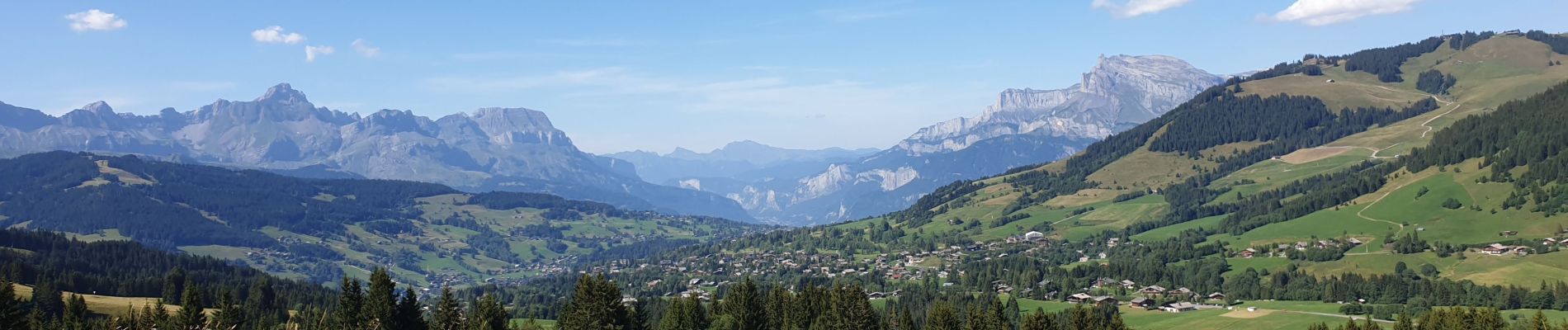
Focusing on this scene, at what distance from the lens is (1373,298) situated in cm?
14750

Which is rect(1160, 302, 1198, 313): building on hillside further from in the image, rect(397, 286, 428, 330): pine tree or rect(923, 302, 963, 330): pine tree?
rect(397, 286, 428, 330): pine tree

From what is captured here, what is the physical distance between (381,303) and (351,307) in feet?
18.0

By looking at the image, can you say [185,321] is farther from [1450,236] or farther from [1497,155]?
[1497,155]

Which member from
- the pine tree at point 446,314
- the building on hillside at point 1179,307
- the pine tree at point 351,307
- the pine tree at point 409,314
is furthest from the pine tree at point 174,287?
the building on hillside at point 1179,307

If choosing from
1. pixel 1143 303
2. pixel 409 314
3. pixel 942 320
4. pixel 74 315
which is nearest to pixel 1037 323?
pixel 942 320

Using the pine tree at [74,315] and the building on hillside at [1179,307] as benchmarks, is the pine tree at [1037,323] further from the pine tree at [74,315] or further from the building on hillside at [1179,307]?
the pine tree at [74,315]

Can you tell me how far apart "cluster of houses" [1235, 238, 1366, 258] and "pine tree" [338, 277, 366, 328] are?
149m

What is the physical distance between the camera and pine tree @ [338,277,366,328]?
8994 cm

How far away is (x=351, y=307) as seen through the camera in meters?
90.9

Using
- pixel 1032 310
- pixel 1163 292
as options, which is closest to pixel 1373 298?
pixel 1163 292

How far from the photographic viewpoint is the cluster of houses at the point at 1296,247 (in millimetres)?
183000

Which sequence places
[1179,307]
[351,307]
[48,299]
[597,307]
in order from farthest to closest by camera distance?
[1179,307]
[48,299]
[597,307]
[351,307]

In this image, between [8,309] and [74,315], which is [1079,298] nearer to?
[74,315]

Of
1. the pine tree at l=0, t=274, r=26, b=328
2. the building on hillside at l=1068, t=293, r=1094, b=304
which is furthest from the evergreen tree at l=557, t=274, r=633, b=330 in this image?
the building on hillside at l=1068, t=293, r=1094, b=304
